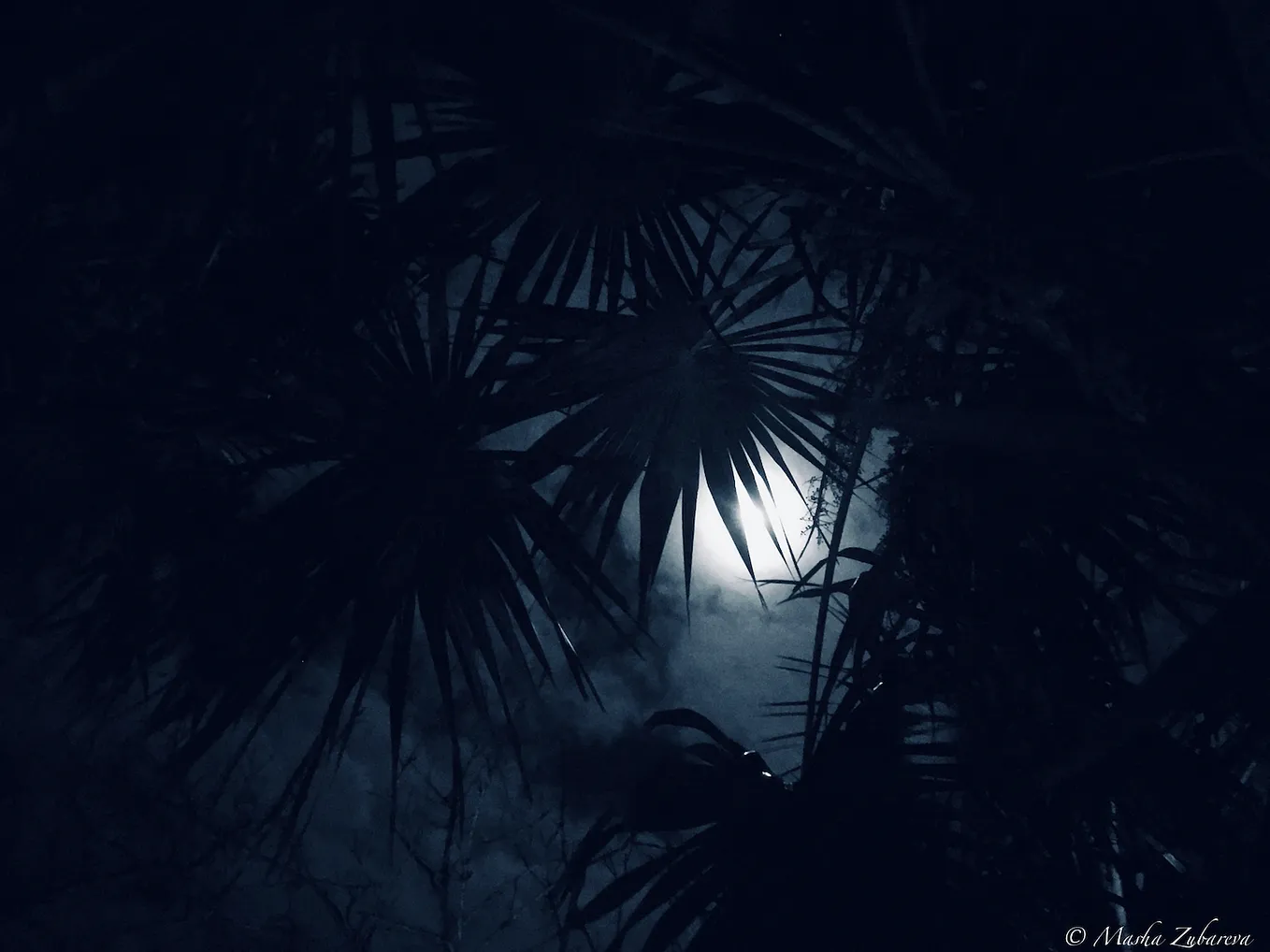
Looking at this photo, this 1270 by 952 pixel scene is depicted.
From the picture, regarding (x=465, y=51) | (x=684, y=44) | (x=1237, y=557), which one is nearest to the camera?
(x=1237, y=557)

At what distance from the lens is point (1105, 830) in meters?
1.53

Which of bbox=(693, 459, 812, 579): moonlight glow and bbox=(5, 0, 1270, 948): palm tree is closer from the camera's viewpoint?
bbox=(5, 0, 1270, 948): palm tree

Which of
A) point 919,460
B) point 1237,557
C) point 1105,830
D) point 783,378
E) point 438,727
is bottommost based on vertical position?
point 1105,830

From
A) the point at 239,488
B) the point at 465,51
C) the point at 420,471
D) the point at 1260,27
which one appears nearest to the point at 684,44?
the point at 465,51

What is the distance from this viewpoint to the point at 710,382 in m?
2.19

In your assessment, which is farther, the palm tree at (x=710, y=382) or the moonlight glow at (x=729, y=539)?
the moonlight glow at (x=729, y=539)

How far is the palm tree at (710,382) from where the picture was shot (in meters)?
1.08

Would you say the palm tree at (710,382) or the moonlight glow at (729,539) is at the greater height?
the moonlight glow at (729,539)

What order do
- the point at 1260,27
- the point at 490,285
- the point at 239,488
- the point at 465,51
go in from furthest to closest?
the point at 490,285, the point at 239,488, the point at 465,51, the point at 1260,27

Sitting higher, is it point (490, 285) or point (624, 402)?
point (490, 285)

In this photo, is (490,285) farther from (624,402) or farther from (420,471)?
(420,471)

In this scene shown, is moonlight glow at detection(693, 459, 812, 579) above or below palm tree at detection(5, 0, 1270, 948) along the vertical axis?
above

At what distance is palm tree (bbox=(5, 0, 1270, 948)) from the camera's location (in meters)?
1.08

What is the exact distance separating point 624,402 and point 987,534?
A: 3.15 feet
